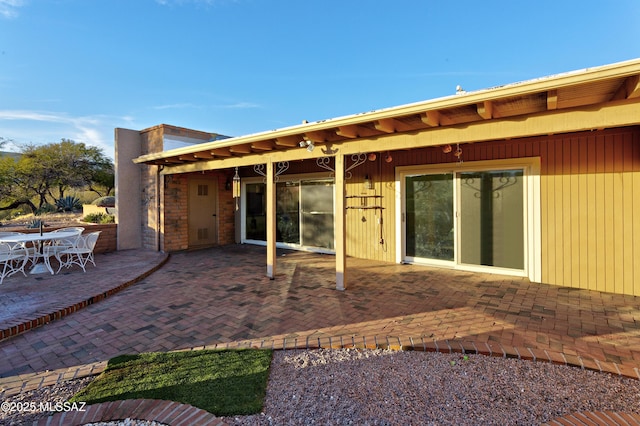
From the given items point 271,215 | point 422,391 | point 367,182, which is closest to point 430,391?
point 422,391

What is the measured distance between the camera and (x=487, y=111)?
310cm

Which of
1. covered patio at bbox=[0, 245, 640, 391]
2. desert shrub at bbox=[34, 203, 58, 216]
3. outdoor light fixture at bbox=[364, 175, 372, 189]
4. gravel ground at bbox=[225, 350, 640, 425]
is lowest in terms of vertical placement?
gravel ground at bbox=[225, 350, 640, 425]

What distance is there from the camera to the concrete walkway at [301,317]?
269 cm

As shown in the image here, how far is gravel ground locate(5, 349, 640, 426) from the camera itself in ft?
6.15

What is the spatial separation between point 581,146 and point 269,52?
29.1 feet

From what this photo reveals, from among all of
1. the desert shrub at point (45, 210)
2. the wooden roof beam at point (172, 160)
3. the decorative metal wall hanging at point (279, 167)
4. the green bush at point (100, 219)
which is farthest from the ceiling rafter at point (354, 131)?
the desert shrub at point (45, 210)

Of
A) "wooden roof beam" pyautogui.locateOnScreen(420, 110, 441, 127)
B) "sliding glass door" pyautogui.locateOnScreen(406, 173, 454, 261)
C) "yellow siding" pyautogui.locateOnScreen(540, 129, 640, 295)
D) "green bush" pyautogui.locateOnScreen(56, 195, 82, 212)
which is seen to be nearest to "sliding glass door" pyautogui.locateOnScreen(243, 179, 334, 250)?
"sliding glass door" pyautogui.locateOnScreen(406, 173, 454, 261)

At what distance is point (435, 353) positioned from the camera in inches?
105

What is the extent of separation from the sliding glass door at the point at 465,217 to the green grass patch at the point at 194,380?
4.34 meters

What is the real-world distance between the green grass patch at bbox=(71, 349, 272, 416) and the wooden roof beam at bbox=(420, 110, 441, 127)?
3036mm

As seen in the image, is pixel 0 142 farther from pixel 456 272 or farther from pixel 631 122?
pixel 631 122

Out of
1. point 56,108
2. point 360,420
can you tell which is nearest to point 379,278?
point 360,420

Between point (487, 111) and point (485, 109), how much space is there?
3.3 inches

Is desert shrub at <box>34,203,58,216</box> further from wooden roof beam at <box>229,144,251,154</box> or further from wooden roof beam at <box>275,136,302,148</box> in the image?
wooden roof beam at <box>275,136,302,148</box>
